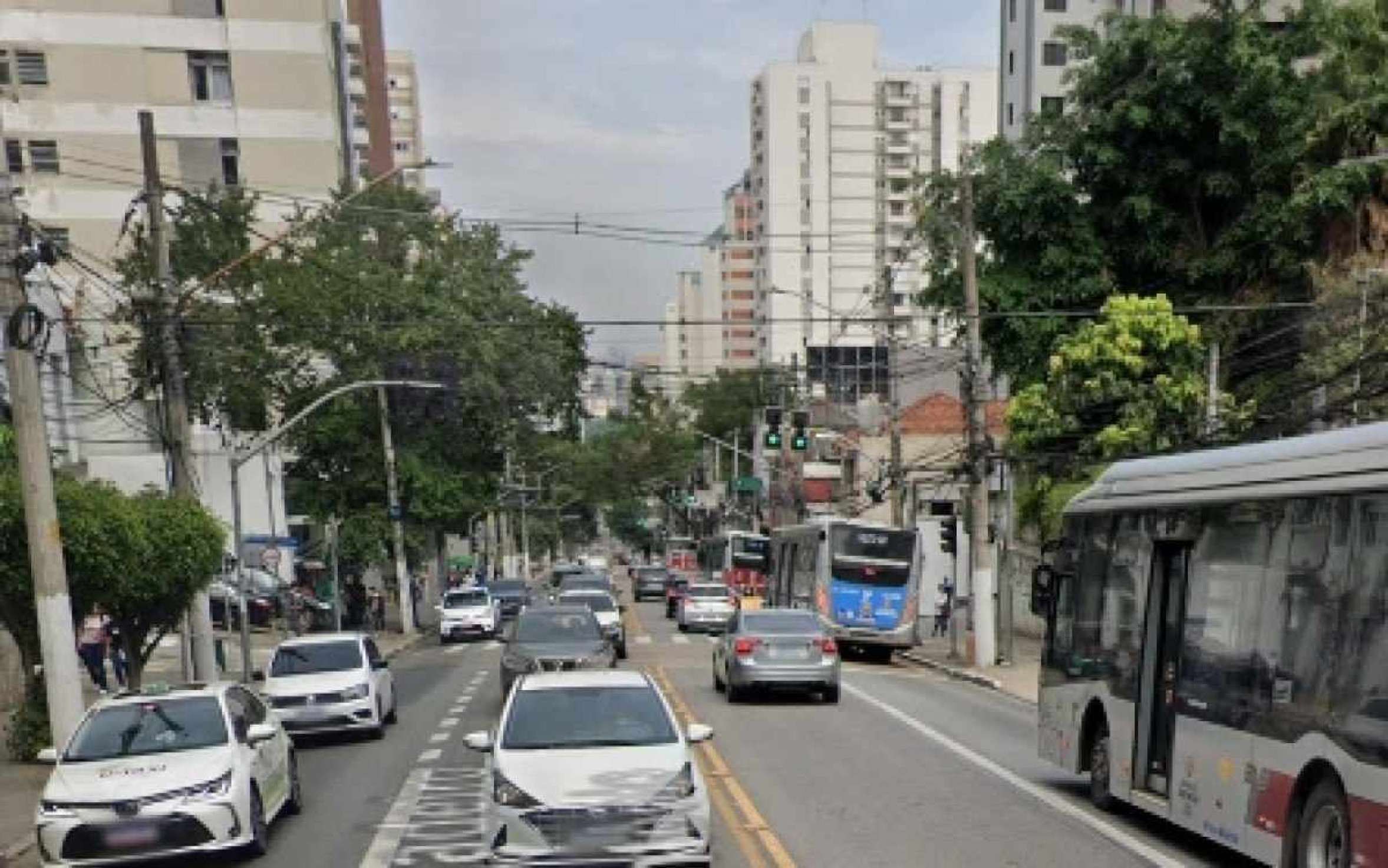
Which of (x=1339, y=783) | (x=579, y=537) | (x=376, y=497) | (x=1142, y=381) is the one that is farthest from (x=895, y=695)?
(x=579, y=537)

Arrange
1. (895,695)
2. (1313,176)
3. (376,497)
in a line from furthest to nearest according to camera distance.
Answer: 1. (376,497)
2. (1313,176)
3. (895,695)

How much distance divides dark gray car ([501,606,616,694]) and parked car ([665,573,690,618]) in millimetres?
28136

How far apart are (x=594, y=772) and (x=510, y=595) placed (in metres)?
44.7

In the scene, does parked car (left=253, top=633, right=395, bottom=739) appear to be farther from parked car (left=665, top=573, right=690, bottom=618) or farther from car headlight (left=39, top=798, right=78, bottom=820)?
parked car (left=665, top=573, right=690, bottom=618)

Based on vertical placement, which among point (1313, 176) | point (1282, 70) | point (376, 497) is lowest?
point (376, 497)

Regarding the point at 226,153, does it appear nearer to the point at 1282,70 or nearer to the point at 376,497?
the point at 376,497

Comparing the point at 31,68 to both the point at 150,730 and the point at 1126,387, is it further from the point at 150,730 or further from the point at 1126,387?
the point at 150,730

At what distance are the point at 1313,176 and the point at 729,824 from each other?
29.0 meters

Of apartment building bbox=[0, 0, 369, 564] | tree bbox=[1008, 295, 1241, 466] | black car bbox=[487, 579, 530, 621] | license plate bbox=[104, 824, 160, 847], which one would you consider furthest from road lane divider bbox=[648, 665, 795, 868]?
apartment building bbox=[0, 0, 369, 564]

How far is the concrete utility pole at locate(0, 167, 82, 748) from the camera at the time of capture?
50.4 ft

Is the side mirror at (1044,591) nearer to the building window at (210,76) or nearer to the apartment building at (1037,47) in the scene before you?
the building window at (210,76)

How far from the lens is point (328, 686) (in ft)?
62.9

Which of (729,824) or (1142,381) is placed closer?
(729,824)

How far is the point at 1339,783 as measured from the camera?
8.20 meters
